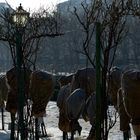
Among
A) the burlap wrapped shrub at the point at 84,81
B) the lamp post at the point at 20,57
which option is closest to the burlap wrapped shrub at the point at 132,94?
the lamp post at the point at 20,57

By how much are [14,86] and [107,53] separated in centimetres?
608

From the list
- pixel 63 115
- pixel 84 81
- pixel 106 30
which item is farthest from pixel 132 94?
pixel 63 115

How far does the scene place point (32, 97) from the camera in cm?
917

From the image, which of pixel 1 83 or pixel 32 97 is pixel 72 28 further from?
pixel 32 97

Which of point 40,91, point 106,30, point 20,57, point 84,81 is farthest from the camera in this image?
point 40,91

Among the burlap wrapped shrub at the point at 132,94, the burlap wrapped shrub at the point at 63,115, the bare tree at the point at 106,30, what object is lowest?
the burlap wrapped shrub at the point at 63,115

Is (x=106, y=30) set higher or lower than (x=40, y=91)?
higher

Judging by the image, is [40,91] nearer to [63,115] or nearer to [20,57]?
[63,115]

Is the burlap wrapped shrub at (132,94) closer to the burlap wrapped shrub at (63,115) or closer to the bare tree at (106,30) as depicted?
the bare tree at (106,30)

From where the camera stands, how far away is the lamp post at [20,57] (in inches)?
245

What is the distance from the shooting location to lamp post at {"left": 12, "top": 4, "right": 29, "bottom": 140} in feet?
20.4

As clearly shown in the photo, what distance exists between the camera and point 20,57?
6.20m

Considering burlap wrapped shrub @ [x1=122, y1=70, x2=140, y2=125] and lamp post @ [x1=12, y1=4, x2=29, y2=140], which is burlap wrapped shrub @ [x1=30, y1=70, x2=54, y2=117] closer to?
lamp post @ [x1=12, y1=4, x2=29, y2=140]

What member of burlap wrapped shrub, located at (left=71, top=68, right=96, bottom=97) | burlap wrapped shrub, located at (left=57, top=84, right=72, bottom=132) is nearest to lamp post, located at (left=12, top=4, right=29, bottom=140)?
burlap wrapped shrub, located at (left=71, top=68, right=96, bottom=97)
